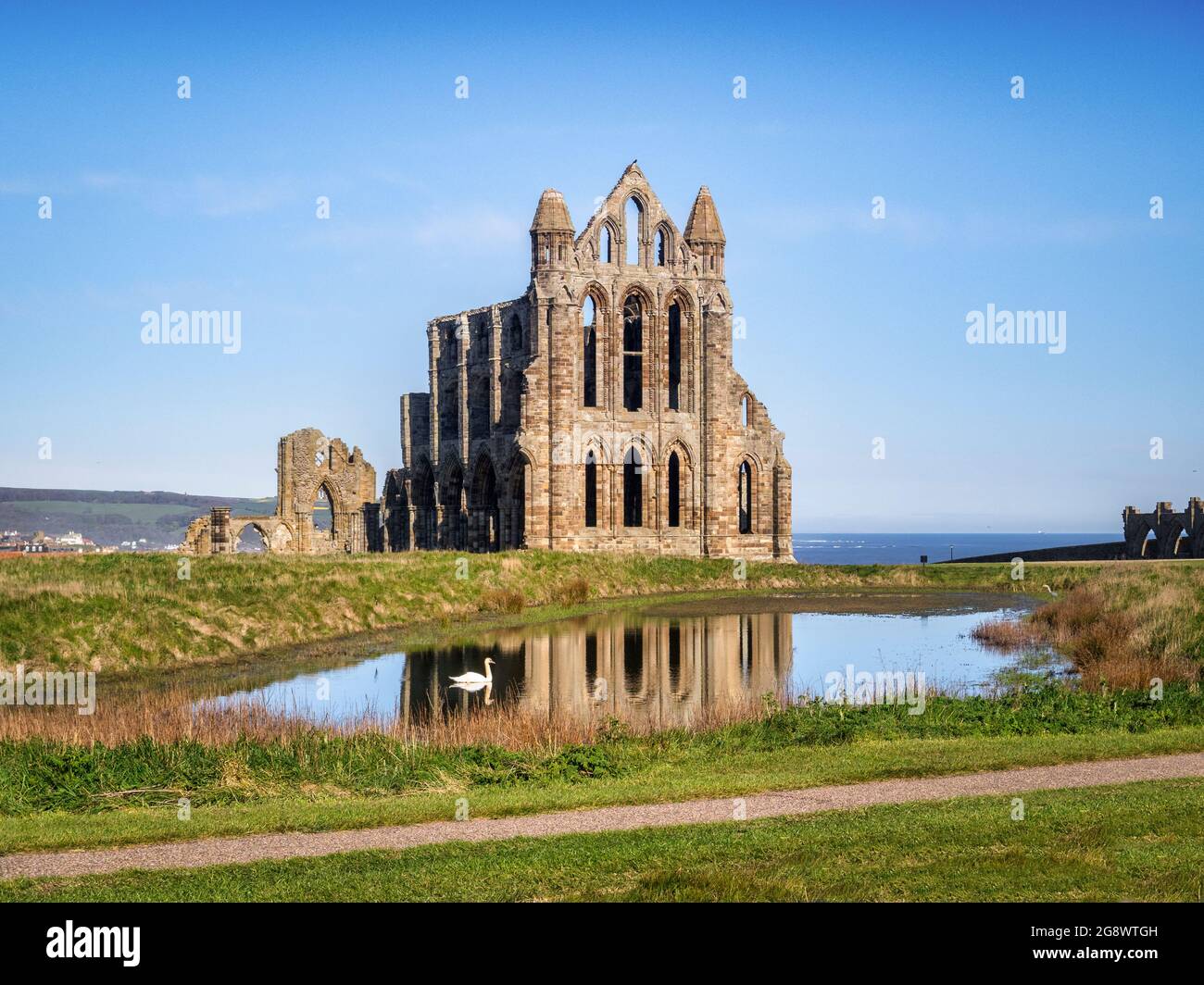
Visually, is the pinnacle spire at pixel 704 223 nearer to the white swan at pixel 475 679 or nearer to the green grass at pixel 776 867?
the white swan at pixel 475 679

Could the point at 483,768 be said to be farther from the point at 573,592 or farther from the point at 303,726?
the point at 573,592

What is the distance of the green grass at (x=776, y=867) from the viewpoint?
37.0 feet

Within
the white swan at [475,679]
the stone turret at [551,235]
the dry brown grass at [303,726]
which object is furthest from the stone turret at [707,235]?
the dry brown grass at [303,726]

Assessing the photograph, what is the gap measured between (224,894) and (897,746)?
34.2 ft

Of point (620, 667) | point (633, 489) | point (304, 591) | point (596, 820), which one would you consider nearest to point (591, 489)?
point (633, 489)

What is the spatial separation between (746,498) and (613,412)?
10.2 metres

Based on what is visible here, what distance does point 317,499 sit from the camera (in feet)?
285

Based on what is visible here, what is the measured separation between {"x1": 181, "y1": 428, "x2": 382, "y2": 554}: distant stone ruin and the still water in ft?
126

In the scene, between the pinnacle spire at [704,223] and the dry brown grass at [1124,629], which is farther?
the pinnacle spire at [704,223]

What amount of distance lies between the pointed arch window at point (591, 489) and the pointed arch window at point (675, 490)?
13.8 feet

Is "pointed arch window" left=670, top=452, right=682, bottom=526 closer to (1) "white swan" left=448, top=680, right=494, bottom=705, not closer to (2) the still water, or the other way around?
(2) the still water
